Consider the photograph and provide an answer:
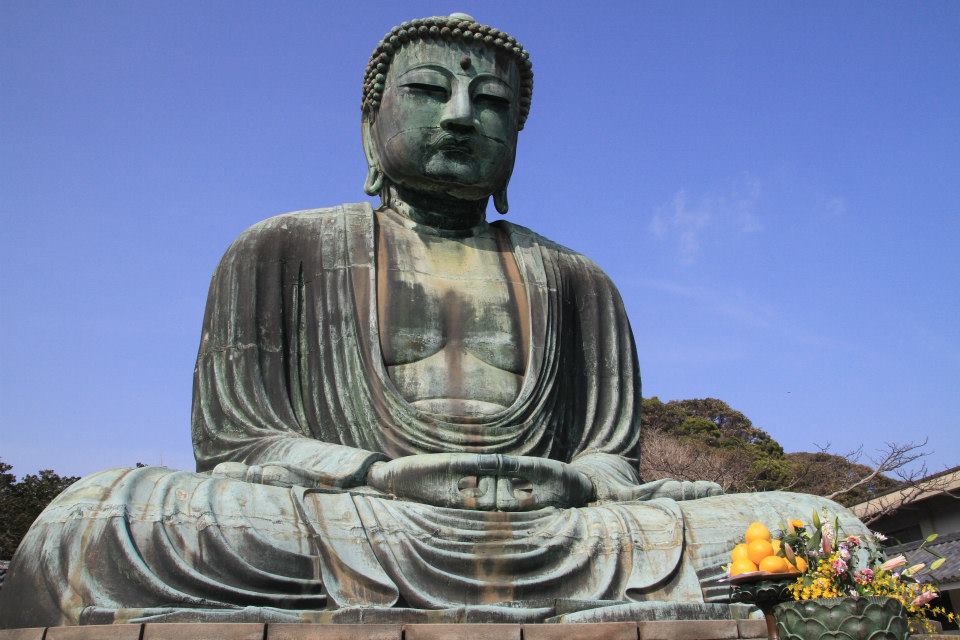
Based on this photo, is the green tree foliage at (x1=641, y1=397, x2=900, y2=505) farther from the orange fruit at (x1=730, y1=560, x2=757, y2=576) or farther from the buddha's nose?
the orange fruit at (x1=730, y1=560, x2=757, y2=576)

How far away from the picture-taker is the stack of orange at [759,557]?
12.0ft

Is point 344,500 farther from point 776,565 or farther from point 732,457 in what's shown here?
point 732,457

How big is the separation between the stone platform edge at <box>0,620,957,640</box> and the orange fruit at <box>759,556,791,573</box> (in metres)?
0.92

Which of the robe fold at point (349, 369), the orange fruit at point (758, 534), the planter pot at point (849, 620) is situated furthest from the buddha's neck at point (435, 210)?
the planter pot at point (849, 620)

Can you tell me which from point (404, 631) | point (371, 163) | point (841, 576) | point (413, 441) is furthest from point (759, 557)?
point (371, 163)

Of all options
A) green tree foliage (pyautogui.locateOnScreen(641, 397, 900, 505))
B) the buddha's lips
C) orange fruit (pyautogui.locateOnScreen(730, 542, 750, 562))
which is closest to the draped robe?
the buddha's lips

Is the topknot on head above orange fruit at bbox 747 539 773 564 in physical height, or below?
above

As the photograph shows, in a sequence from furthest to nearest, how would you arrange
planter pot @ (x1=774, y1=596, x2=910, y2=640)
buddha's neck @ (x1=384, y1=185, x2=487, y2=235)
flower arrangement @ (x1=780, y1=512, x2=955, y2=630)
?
buddha's neck @ (x1=384, y1=185, x2=487, y2=235) < flower arrangement @ (x1=780, y1=512, x2=955, y2=630) < planter pot @ (x1=774, y1=596, x2=910, y2=640)

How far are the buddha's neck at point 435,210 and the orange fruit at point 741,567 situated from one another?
4.43m

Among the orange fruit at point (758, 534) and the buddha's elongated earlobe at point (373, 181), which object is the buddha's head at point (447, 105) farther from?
the orange fruit at point (758, 534)

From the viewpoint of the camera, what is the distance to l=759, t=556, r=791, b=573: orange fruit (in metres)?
3.64

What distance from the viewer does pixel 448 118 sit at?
720 centimetres

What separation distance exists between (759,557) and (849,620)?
0.39m

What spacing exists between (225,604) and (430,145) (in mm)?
3844
